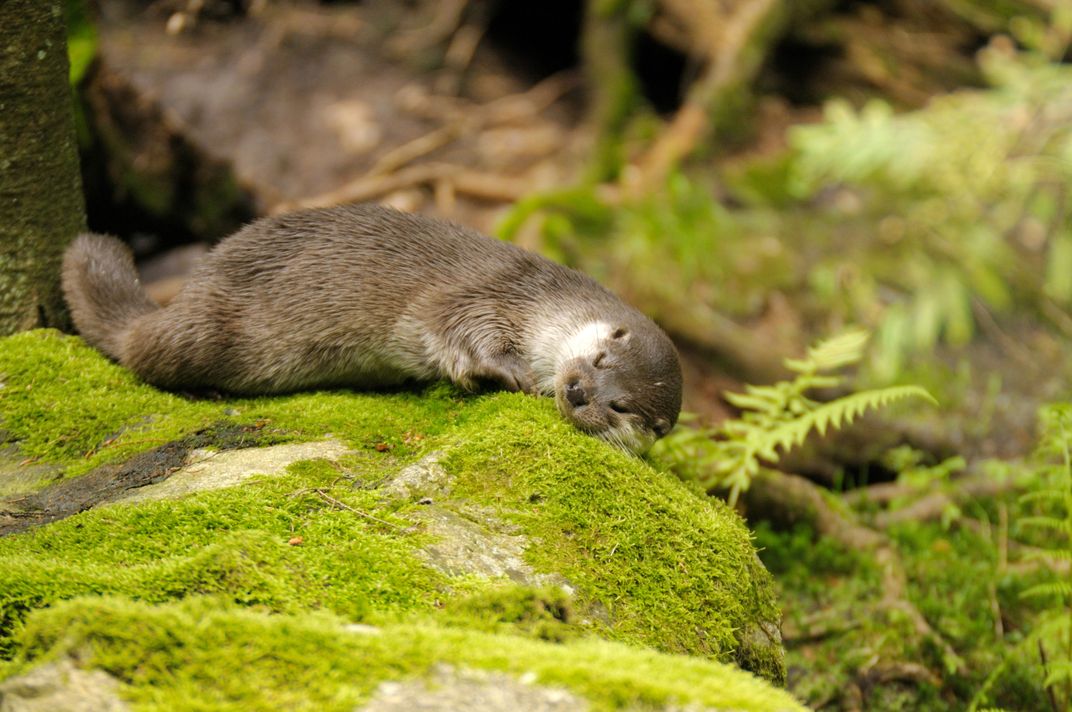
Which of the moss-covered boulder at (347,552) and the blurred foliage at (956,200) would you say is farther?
the blurred foliage at (956,200)

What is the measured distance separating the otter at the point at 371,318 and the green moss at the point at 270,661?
1919 mm

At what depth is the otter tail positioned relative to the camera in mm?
4805

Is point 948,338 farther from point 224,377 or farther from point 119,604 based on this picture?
point 119,604

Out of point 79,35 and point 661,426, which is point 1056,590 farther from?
point 79,35

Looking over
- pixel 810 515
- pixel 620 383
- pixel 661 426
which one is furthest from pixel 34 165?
pixel 810 515

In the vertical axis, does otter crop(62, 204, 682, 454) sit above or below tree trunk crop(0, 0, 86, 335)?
below

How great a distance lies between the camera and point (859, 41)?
1256 cm

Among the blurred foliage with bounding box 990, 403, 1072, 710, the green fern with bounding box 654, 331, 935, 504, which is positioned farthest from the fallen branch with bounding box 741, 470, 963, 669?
the blurred foliage with bounding box 990, 403, 1072, 710

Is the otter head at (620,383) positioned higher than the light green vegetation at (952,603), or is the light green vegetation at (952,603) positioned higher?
the otter head at (620,383)

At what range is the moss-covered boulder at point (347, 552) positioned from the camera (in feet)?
7.95

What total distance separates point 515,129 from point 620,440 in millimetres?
9362

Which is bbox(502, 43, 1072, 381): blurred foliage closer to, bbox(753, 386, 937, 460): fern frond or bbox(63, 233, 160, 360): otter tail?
bbox(753, 386, 937, 460): fern frond

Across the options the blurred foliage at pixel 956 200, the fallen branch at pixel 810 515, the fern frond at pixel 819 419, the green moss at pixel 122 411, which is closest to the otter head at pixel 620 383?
the green moss at pixel 122 411

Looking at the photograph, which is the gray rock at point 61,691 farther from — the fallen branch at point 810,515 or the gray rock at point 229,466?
the fallen branch at point 810,515
